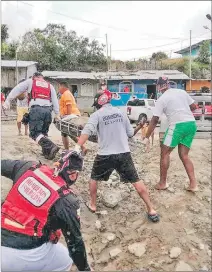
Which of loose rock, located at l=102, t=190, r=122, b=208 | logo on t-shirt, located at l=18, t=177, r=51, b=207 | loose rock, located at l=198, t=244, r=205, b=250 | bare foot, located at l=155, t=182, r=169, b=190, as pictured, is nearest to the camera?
logo on t-shirt, located at l=18, t=177, r=51, b=207

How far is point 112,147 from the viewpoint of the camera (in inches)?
104

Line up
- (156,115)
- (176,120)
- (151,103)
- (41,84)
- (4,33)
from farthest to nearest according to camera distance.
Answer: (176,120) → (156,115) → (151,103) → (41,84) → (4,33)

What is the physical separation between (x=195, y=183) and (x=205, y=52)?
110 centimetres

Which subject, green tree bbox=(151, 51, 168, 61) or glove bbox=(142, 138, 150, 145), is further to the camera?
glove bbox=(142, 138, 150, 145)

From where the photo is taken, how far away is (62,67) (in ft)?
6.64

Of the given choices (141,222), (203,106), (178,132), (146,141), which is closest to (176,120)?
(178,132)

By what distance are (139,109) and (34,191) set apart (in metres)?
0.99

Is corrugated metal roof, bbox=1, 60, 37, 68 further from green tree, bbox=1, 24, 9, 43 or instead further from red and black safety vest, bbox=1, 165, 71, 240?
red and black safety vest, bbox=1, 165, 71, 240

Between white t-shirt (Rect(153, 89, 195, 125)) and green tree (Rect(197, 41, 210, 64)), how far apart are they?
1.08 feet

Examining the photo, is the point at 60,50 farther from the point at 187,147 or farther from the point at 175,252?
the point at 175,252

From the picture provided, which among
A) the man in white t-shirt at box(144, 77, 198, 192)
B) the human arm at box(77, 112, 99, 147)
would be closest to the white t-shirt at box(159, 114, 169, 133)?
the man in white t-shirt at box(144, 77, 198, 192)

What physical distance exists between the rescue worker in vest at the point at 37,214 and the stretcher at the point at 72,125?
20.3 inches

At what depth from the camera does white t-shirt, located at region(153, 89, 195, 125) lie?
8.51 feet

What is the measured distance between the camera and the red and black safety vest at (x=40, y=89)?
2068 mm
